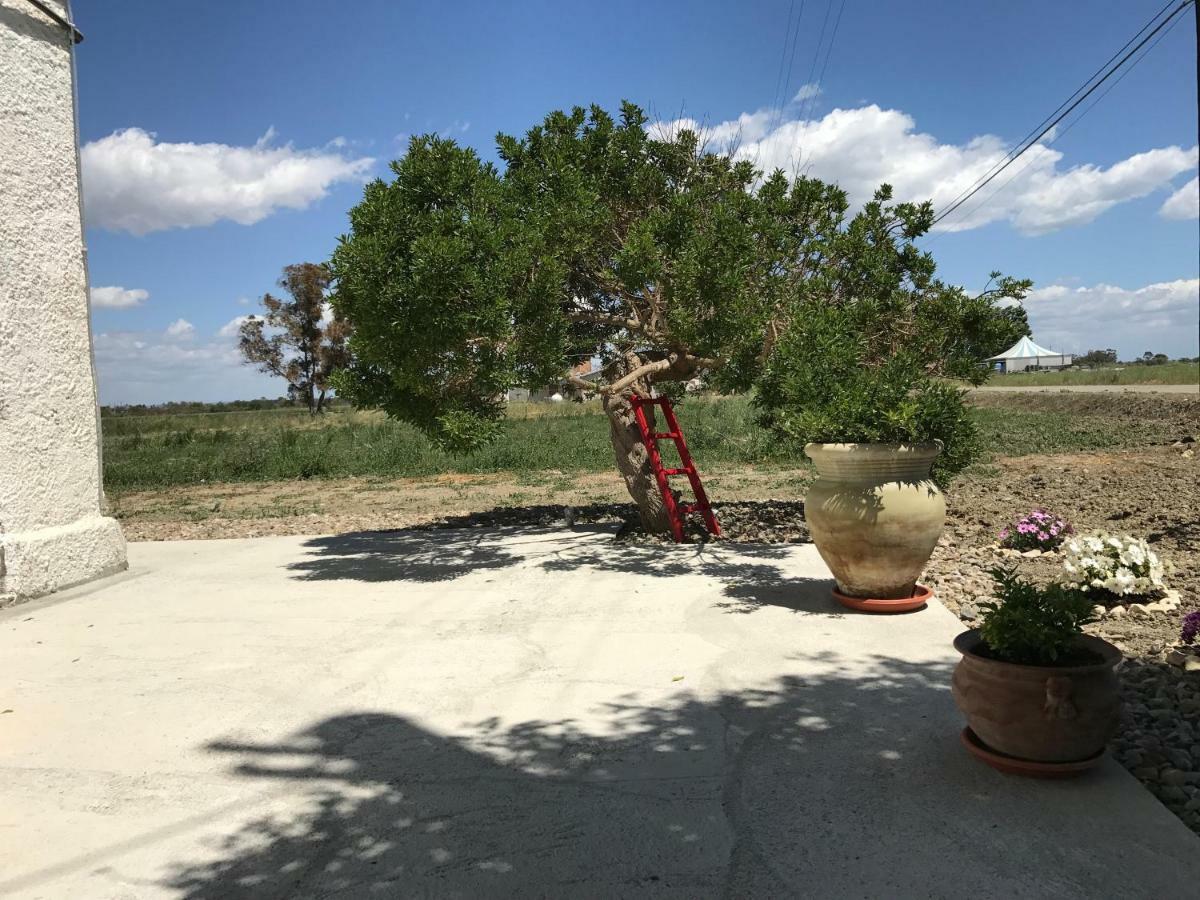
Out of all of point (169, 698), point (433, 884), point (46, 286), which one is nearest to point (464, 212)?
point (46, 286)

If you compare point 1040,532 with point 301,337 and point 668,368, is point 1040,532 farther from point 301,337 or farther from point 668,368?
point 301,337

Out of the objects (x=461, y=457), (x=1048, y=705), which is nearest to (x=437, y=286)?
(x=1048, y=705)

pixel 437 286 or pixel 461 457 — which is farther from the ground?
pixel 437 286

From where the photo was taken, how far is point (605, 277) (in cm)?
765

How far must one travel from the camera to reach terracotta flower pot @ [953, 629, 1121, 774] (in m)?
2.92

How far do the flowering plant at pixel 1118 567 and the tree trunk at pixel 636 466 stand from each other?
13.2ft

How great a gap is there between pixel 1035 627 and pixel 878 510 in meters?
1.99

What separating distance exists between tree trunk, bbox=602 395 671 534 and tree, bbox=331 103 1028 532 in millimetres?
21

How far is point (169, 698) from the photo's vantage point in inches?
169

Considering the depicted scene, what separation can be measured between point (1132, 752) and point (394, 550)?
6.80m

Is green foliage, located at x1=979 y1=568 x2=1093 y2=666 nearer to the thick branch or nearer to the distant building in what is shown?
the thick branch

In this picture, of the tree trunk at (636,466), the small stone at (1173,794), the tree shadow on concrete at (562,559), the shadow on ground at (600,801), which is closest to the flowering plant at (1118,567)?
the tree shadow on concrete at (562,559)

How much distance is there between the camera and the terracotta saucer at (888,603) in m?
5.32

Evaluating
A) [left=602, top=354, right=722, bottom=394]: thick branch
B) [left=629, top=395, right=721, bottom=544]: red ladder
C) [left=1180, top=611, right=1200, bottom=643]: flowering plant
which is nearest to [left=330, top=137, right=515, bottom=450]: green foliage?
[left=602, top=354, right=722, bottom=394]: thick branch
